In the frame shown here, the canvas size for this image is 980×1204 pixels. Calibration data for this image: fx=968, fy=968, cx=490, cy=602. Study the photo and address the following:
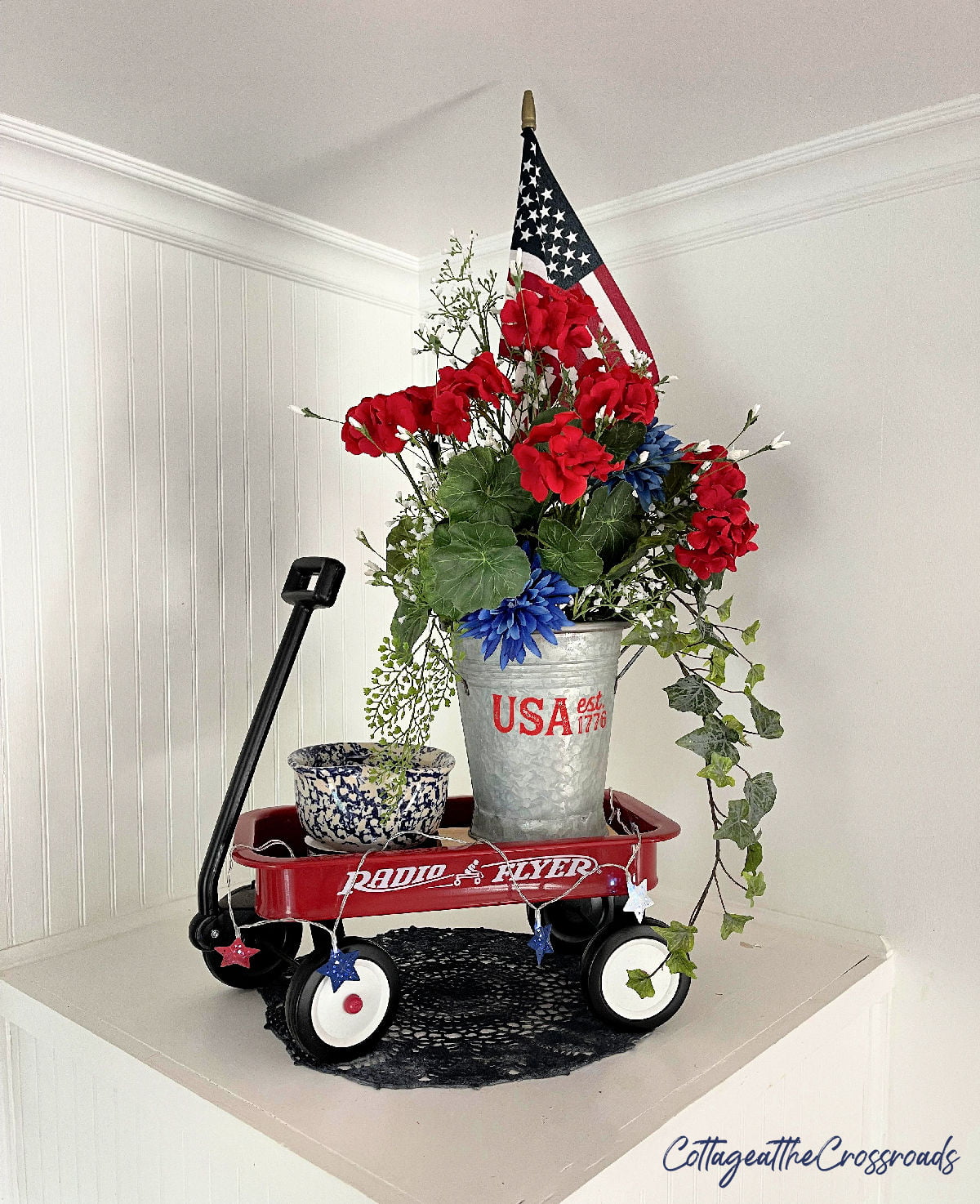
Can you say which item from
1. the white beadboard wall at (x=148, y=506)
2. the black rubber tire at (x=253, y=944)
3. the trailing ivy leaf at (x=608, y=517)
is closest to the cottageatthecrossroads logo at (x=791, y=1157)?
the black rubber tire at (x=253, y=944)

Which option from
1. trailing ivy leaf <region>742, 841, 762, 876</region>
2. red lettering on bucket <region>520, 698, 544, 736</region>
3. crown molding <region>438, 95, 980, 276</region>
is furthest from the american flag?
trailing ivy leaf <region>742, 841, 762, 876</region>

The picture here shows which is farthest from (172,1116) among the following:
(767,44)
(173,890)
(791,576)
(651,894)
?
(767,44)

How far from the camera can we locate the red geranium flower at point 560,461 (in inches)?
37.0

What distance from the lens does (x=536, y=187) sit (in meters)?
1.18

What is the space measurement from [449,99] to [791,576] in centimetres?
80

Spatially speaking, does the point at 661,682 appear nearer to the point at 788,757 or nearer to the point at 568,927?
the point at 788,757

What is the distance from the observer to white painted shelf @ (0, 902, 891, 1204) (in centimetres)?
88

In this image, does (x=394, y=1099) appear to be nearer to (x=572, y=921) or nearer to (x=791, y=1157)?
(x=572, y=921)

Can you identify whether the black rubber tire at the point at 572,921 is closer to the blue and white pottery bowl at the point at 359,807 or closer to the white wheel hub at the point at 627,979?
the white wheel hub at the point at 627,979

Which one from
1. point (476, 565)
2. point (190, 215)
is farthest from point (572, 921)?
point (190, 215)

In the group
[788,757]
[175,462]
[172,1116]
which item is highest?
[175,462]

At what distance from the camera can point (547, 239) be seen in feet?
3.92

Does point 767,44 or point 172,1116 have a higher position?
point 767,44

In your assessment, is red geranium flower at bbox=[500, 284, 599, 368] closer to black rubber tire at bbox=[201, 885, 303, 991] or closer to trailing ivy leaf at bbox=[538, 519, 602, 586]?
trailing ivy leaf at bbox=[538, 519, 602, 586]
